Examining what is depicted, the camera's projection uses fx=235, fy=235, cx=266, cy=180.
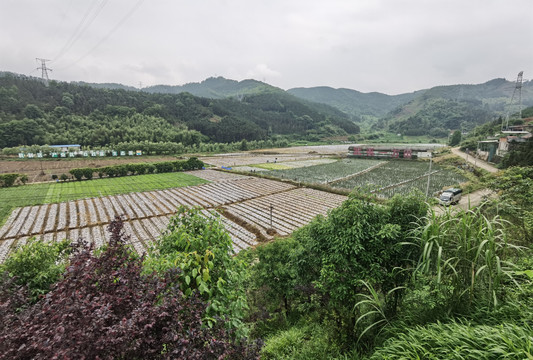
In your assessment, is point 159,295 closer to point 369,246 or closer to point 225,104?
point 369,246

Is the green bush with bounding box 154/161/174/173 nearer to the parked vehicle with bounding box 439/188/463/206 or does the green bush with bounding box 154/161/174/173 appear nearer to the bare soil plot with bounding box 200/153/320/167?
the bare soil plot with bounding box 200/153/320/167

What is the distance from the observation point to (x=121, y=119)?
11894 cm

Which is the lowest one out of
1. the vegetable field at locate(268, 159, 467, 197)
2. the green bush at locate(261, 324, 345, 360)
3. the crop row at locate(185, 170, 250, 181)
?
the vegetable field at locate(268, 159, 467, 197)

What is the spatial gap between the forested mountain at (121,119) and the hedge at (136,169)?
5029cm

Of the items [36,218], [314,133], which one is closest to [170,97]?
[314,133]

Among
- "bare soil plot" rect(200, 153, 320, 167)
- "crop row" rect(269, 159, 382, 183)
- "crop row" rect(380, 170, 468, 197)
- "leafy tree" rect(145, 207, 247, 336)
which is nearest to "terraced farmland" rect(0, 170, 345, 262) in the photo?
"crop row" rect(269, 159, 382, 183)

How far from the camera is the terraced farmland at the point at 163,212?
73.7ft

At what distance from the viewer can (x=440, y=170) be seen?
52.0 metres

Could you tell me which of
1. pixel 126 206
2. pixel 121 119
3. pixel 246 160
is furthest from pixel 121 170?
pixel 121 119

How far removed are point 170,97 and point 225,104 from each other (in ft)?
124

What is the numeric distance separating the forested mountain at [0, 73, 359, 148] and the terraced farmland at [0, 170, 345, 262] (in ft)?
244

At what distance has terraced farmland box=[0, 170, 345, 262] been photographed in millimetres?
22453

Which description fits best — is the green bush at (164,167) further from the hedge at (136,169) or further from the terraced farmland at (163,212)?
the terraced farmland at (163,212)

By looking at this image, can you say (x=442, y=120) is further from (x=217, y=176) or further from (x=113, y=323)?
(x=113, y=323)
